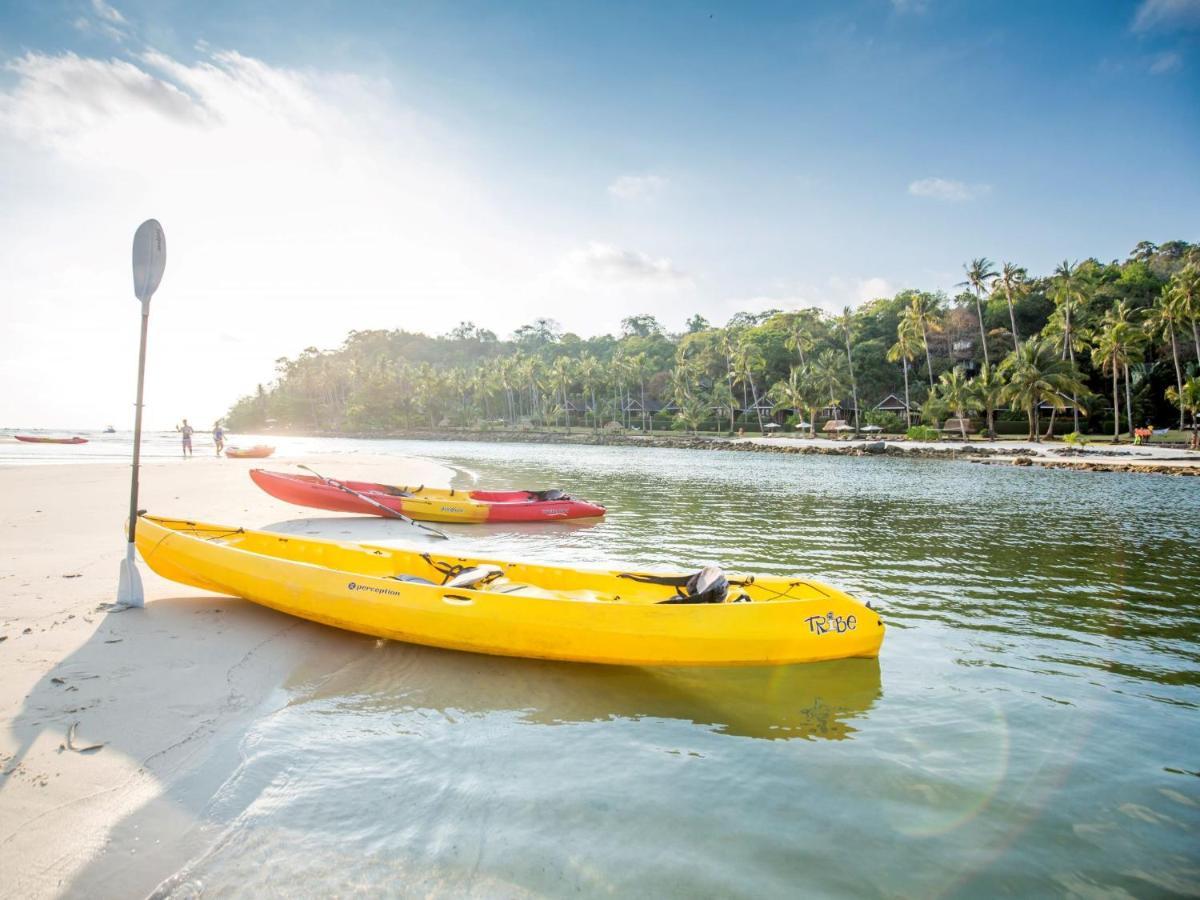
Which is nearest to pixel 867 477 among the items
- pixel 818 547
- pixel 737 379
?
pixel 818 547

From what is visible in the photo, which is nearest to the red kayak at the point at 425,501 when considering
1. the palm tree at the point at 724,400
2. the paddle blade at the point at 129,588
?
the paddle blade at the point at 129,588

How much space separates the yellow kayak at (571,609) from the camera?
583 cm

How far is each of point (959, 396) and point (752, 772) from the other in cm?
5769

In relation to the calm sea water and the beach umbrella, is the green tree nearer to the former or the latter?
the calm sea water

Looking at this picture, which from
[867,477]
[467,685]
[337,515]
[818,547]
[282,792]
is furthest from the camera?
[867,477]

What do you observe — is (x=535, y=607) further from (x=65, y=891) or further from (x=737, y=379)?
(x=737, y=379)

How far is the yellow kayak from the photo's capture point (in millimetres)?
5828

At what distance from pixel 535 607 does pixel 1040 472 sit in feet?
115

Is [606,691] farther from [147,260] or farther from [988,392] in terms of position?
[988,392]

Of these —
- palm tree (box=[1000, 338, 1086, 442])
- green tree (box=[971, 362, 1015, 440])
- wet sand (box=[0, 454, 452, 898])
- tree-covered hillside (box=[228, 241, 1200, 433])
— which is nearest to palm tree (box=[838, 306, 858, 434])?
tree-covered hillside (box=[228, 241, 1200, 433])

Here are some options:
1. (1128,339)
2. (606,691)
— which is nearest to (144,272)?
(606,691)

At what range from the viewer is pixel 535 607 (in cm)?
587

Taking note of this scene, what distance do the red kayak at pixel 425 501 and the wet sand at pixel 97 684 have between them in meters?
4.47

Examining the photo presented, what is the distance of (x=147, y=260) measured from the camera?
286 inches
